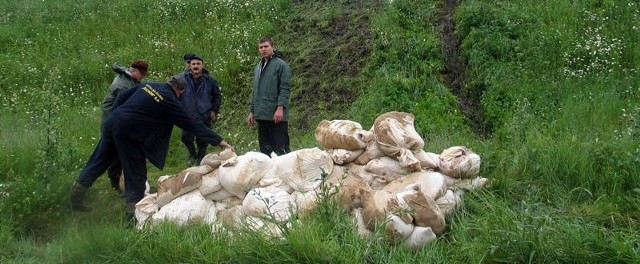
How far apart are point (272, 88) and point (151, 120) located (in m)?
1.55

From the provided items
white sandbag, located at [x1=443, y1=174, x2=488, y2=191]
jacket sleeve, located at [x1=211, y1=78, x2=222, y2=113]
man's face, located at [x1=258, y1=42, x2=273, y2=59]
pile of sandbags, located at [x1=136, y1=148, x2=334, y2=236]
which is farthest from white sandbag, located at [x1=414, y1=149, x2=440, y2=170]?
jacket sleeve, located at [x1=211, y1=78, x2=222, y2=113]

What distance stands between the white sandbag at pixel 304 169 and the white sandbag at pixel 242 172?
176 millimetres

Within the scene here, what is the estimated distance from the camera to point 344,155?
6125 mm

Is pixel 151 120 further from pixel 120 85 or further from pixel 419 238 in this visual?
pixel 419 238

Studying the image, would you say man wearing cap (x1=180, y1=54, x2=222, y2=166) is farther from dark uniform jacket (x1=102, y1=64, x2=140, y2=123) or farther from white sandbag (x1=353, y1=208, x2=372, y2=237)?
white sandbag (x1=353, y1=208, x2=372, y2=237)

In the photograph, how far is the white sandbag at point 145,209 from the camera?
610 centimetres

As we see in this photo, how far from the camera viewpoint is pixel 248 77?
425 inches

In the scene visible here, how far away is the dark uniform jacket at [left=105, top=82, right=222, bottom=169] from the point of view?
651 centimetres

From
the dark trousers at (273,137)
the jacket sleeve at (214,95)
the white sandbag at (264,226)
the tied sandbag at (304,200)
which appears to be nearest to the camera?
the white sandbag at (264,226)

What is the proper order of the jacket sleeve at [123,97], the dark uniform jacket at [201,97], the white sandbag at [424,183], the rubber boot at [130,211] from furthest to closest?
the dark uniform jacket at [201,97] → the jacket sleeve at [123,97] → the rubber boot at [130,211] → the white sandbag at [424,183]

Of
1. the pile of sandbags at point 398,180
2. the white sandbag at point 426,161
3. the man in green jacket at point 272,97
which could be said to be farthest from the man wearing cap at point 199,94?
the white sandbag at point 426,161

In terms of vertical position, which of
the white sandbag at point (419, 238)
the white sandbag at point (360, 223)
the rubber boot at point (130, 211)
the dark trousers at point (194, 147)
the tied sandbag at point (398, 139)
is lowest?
the dark trousers at point (194, 147)

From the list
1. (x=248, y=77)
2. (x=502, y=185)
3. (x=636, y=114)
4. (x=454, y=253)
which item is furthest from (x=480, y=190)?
(x=248, y=77)

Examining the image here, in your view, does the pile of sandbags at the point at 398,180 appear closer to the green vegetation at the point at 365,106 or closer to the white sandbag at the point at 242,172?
the green vegetation at the point at 365,106
